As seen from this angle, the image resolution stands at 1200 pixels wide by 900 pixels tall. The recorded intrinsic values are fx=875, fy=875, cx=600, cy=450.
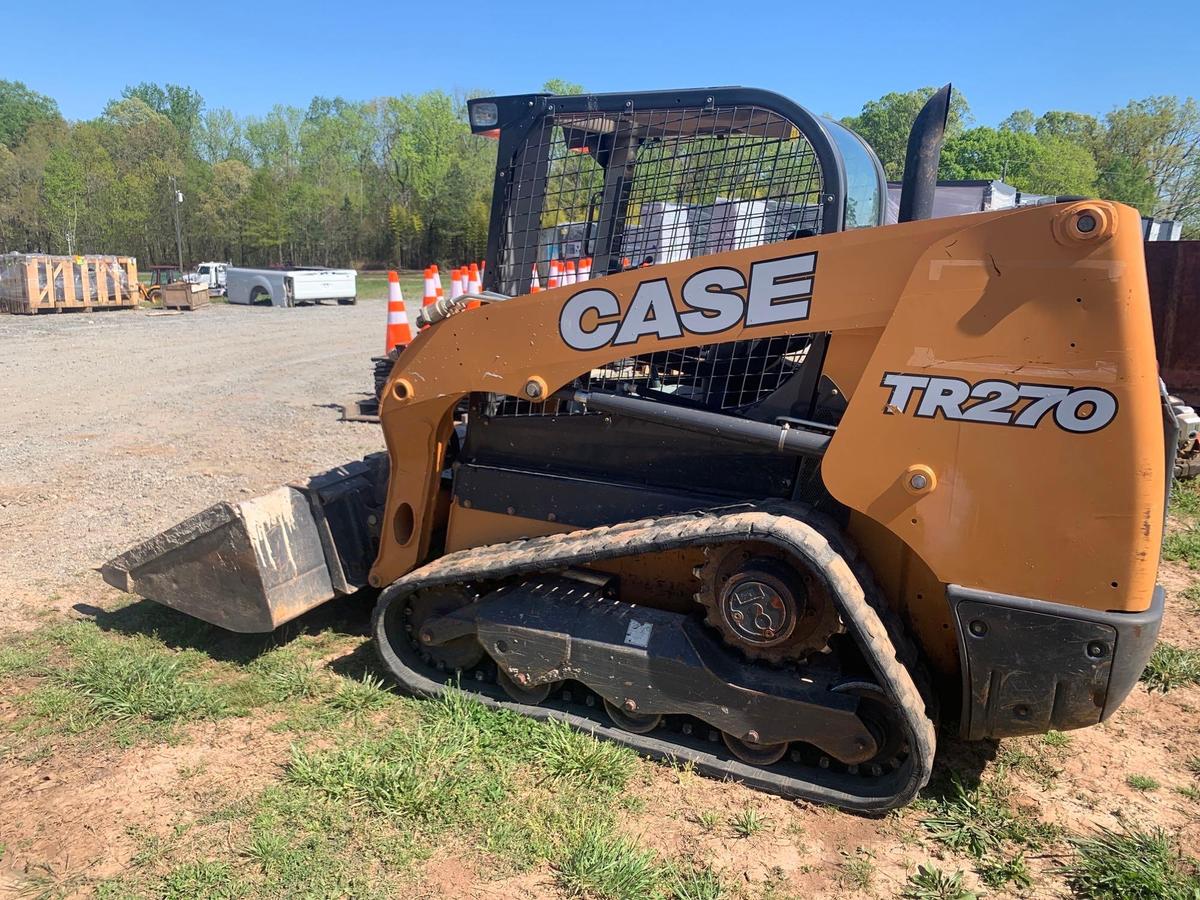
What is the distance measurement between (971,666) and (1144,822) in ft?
3.01

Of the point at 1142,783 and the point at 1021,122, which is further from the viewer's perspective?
the point at 1021,122

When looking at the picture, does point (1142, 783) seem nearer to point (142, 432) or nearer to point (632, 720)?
point (632, 720)

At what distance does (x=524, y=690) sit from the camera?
11.4ft

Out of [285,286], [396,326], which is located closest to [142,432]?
[396,326]

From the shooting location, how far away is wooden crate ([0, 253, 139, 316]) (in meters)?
20.5

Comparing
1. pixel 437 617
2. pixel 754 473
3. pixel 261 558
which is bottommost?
pixel 437 617

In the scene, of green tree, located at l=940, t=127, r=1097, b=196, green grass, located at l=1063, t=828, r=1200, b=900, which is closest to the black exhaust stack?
green grass, located at l=1063, t=828, r=1200, b=900

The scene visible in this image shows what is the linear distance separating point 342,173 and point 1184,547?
198ft

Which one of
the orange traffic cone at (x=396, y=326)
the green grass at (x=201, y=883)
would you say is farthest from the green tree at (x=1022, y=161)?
Result: the green grass at (x=201, y=883)

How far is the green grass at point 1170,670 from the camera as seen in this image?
3885 millimetres

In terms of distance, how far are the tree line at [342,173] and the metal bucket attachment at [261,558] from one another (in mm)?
35204

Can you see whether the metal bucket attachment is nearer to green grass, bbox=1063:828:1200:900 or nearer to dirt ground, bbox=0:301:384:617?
dirt ground, bbox=0:301:384:617

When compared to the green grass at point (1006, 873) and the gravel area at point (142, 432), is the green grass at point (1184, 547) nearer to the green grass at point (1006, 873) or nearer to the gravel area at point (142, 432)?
the green grass at point (1006, 873)

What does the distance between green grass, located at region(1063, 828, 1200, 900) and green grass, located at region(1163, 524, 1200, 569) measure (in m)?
3.16
